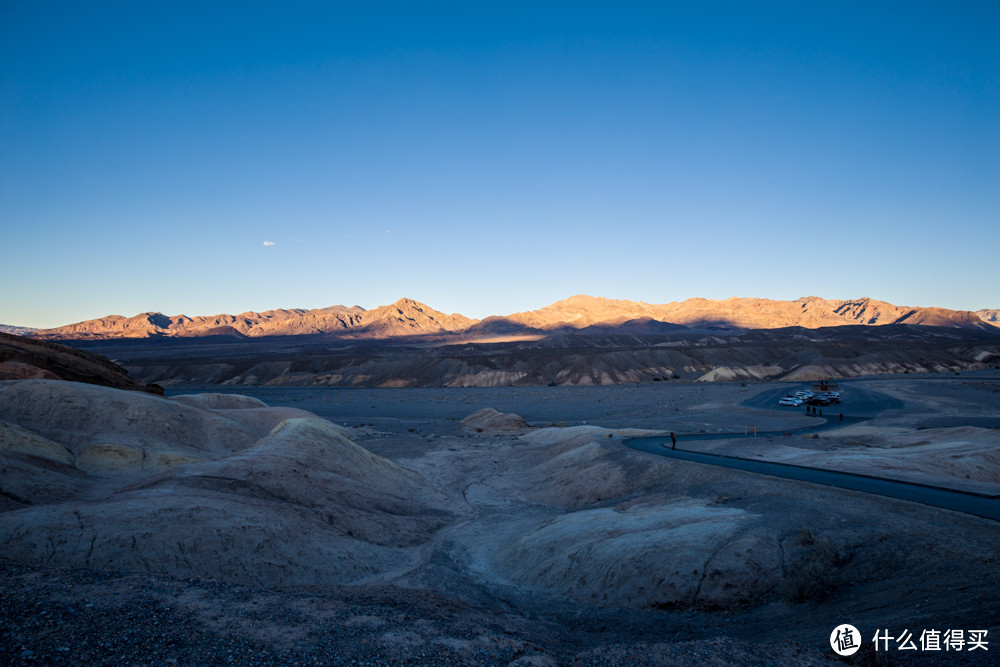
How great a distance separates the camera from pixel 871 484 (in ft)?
64.8

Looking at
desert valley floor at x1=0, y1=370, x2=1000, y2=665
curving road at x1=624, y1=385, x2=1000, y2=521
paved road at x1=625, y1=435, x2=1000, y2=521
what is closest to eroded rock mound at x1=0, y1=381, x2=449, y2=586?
desert valley floor at x1=0, y1=370, x2=1000, y2=665

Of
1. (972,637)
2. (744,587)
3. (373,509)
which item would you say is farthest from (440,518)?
(972,637)

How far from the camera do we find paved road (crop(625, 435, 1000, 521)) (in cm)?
1589

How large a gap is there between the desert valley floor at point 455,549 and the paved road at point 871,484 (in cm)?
100

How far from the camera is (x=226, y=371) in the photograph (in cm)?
13250

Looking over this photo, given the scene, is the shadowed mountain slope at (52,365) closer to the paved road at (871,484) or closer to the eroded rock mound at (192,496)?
the eroded rock mound at (192,496)

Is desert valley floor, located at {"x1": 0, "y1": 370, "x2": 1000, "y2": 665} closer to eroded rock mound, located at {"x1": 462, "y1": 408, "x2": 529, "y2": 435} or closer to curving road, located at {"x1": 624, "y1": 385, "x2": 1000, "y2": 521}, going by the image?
curving road, located at {"x1": 624, "y1": 385, "x2": 1000, "y2": 521}

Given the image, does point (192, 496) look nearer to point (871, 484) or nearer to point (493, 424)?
point (871, 484)

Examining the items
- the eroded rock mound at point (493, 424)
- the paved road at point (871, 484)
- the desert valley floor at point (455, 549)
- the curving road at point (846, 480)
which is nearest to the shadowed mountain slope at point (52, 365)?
the desert valley floor at point (455, 549)

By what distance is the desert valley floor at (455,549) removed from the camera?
8633 millimetres

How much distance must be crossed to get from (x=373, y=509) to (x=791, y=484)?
16754 millimetres

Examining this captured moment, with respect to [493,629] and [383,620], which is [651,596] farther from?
[383,620]

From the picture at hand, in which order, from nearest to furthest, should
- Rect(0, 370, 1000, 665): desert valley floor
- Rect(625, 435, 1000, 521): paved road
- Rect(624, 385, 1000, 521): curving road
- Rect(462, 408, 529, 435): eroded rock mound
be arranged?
Rect(0, 370, 1000, 665): desert valley floor → Rect(625, 435, 1000, 521): paved road → Rect(624, 385, 1000, 521): curving road → Rect(462, 408, 529, 435): eroded rock mound

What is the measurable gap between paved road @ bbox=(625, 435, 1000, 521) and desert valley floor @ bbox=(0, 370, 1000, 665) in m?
1.00
